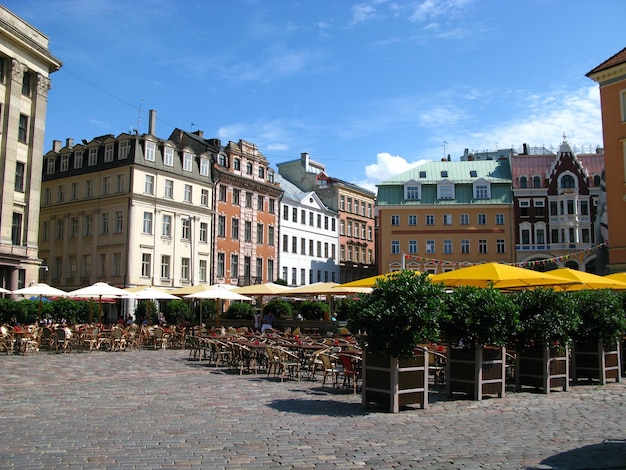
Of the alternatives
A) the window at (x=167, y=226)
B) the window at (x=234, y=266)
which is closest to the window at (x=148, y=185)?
the window at (x=167, y=226)

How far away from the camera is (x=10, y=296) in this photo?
105 feet

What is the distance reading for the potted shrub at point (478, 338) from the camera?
11148mm

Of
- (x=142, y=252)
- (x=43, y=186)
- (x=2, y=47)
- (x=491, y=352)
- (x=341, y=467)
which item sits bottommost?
(x=341, y=467)

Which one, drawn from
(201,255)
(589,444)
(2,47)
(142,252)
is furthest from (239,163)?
(589,444)

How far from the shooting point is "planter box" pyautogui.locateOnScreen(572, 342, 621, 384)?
14.0 meters

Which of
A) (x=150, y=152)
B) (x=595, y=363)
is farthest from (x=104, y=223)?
(x=595, y=363)

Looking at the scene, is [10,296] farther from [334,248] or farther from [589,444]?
[334,248]

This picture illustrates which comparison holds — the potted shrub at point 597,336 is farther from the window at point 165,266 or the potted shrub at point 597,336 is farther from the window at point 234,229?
the window at point 234,229

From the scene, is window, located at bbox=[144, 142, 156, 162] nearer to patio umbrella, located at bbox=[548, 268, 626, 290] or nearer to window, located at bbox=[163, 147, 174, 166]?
window, located at bbox=[163, 147, 174, 166]

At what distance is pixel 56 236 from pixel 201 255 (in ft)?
37.1

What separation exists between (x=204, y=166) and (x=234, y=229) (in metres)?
5.85

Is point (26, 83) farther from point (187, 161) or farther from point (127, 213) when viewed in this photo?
point (187, 161)

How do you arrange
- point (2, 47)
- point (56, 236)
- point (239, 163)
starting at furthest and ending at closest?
1. point (239, 163)
2. point (56, 236)
3. point (2, 47)

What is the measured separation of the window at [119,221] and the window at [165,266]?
374 cm
